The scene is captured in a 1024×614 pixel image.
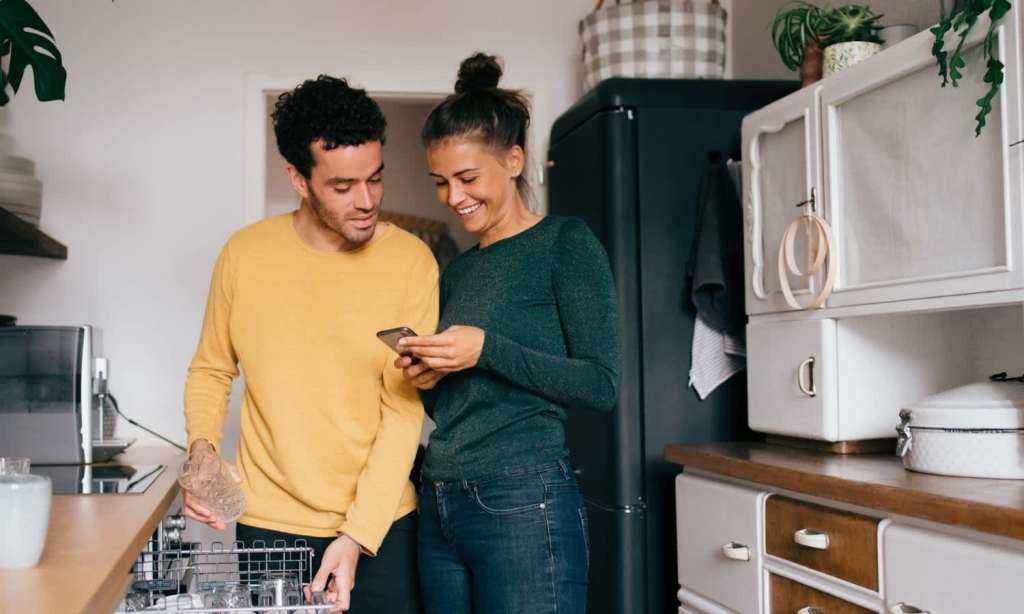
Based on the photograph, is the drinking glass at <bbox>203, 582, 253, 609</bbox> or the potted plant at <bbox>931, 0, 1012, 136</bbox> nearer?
the drinking glass at <bbox>203, 582, 253, 609</bbox>

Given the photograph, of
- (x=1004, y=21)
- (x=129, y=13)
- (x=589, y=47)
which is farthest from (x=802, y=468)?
(x=129, y=13)

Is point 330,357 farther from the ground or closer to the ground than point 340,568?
farther from the ground

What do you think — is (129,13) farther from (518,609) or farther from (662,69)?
(518,609)

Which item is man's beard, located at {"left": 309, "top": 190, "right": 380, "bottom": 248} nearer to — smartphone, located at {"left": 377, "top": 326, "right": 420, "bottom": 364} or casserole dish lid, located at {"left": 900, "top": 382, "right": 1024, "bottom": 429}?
smartphone, located at {"left": 377, "top": 326, "right": 420, "bottom": 364}

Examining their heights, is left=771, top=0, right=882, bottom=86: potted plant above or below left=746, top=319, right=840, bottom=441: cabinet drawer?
above

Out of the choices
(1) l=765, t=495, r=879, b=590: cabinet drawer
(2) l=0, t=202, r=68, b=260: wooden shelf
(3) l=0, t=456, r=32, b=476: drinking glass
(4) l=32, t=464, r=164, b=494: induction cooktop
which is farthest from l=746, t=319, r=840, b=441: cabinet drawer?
(2) l=0, t=202, r=68, b=260: wooden shelf

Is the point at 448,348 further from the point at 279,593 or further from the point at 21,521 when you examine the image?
the point at 21,521

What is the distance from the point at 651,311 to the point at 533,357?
1206 millimetres

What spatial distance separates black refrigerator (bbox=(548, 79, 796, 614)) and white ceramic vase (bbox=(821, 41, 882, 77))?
56 centimetres

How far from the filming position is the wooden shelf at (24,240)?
2.37m

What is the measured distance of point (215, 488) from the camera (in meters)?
1.50

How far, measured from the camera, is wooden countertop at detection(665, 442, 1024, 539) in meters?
1.39

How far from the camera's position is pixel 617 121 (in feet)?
8.87

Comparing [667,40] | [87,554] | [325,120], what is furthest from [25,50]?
[667,40]
